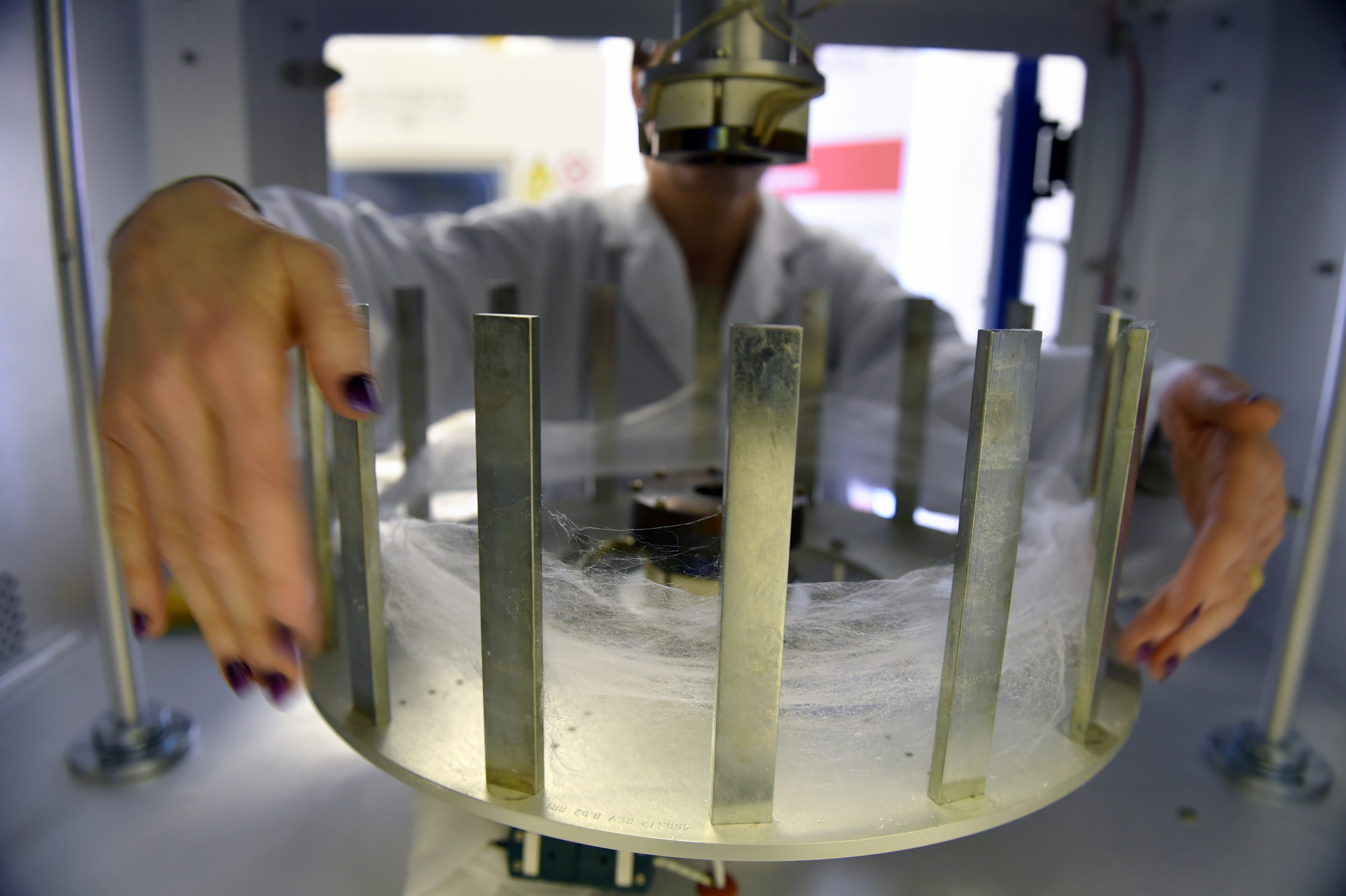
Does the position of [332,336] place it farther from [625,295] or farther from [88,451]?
[625,295]

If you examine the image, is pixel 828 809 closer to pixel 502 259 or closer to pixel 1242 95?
pixel 1242 95

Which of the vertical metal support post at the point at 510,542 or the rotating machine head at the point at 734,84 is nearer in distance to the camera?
the vertical metal support post at the point at 510,542

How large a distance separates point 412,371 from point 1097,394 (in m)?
0.57

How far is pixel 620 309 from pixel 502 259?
18 cm

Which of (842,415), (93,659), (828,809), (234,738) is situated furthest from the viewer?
(842,415)

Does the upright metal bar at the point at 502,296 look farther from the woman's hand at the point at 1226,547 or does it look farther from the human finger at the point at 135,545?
the woman's hand at the point at 1226,547

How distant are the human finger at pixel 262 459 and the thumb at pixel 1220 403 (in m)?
0.60

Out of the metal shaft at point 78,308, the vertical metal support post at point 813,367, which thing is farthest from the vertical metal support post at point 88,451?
the vertical metal support post at point 813,367

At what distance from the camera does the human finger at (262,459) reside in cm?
38

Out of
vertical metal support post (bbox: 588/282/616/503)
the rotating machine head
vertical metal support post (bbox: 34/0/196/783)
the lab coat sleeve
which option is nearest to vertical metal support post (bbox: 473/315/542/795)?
the rotating machine head

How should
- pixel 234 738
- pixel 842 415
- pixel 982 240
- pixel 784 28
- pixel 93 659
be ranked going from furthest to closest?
Answer: pixel 982 240 → pixel 842 415 → pixel 93 659 → pixel 234 738 → pixel 784 28

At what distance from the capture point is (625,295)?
44.4 inches

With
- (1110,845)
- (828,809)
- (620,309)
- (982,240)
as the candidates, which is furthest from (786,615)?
(982,240)

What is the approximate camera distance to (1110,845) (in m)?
0.53
